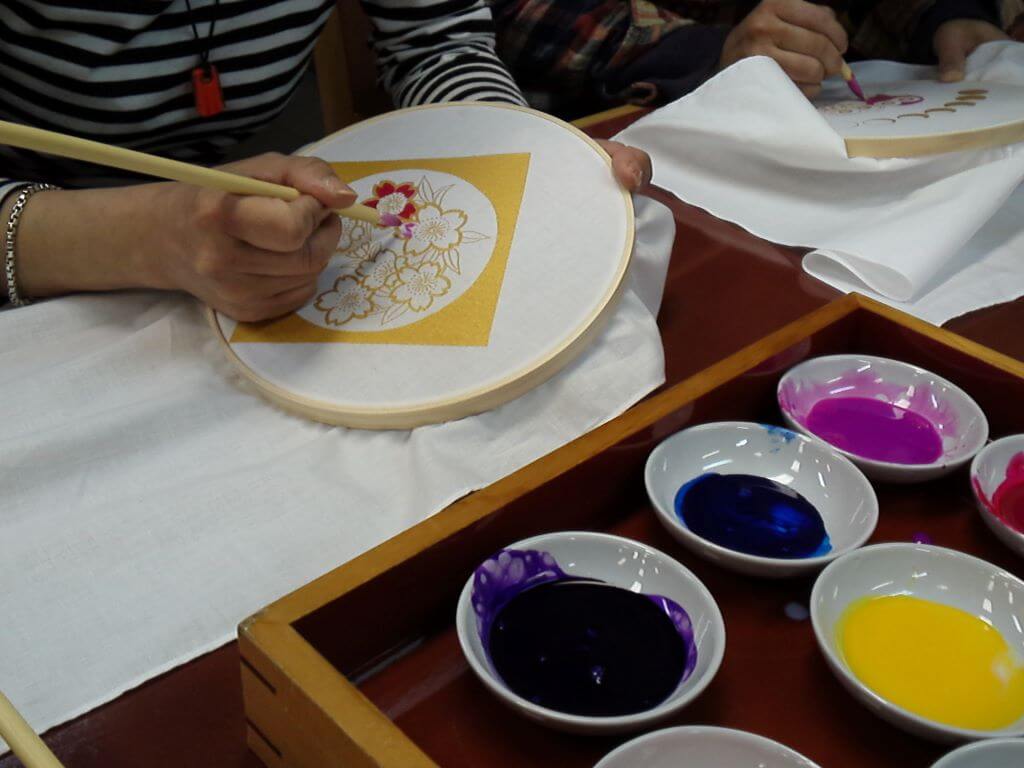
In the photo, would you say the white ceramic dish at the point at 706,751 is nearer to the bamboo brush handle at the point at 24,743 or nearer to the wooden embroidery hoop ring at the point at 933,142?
the bamboo brush handle at the point at 24,743

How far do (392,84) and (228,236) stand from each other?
0.50m

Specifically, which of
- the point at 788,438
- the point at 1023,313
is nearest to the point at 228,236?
the point at 788,438

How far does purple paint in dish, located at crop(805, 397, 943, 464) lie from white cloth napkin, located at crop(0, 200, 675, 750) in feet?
0.39

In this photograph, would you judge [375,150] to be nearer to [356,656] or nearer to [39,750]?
[356,656]

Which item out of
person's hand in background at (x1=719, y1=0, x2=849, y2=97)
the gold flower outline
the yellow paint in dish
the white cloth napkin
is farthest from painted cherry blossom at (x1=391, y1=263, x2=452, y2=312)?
person's hand in background at (x1=719, y1=0, x2=849, y2=97)

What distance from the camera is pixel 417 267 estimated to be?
0.68 meters

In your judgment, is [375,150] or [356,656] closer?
[356,656]

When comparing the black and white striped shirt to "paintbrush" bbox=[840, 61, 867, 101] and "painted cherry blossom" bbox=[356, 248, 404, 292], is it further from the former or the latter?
"paintbrush" bbox=[840, 61, 867, 101]

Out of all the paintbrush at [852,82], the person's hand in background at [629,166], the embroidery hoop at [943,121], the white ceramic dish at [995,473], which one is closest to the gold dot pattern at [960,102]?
the embroidery hoop at [943,121]

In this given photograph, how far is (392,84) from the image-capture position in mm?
1037

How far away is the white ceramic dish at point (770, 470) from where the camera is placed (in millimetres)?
534

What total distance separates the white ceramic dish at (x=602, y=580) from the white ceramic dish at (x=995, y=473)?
0.19m

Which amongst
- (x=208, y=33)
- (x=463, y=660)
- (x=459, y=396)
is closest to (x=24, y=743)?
(x=463, y=660)

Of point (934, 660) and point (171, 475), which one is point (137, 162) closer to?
point (171, 475)
